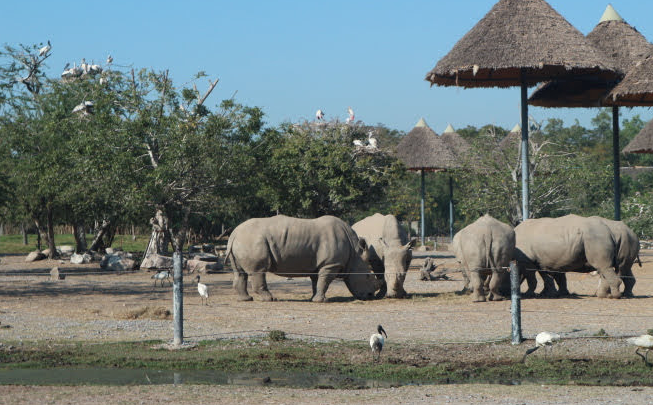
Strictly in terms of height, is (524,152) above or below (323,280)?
above

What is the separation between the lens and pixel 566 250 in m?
18.8

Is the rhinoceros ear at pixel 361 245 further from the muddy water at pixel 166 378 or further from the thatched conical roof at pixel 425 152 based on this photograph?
the thatched conical roof at pixel 425 152

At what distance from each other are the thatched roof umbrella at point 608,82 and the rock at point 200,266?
36.0 ft

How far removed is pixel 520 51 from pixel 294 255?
949cm

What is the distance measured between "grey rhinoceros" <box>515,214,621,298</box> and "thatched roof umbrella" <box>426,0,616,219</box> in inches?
210

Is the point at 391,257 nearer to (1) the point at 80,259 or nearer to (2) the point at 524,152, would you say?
(2) the point at 524,152

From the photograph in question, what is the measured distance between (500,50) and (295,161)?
9.68 m

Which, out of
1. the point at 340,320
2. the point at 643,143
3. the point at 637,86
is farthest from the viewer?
the point at 643,143

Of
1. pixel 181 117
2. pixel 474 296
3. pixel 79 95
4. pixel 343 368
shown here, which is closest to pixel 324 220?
pixel 474 296

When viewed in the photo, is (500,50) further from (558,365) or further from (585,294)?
(558,365)

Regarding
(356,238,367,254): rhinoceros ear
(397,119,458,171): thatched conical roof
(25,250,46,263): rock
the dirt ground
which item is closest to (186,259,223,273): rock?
the dirt ground

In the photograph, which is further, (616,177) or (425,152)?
(425,152)

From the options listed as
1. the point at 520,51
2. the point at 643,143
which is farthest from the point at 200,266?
the point at 643,143

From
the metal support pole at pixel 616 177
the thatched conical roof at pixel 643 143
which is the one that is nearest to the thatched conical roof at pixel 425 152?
the thatched conical roof at pixel 643 143
